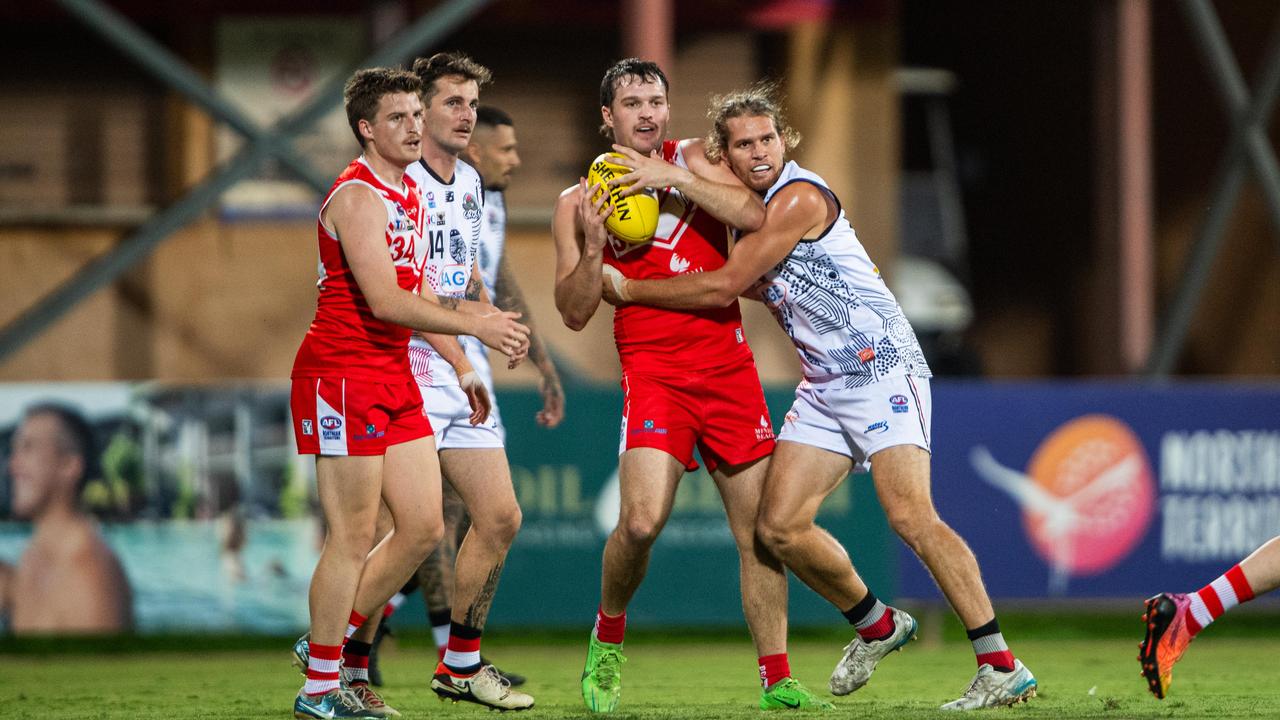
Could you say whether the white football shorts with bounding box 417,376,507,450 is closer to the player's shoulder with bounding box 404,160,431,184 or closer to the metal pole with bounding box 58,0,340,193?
the player's shoulder with bounding box 404,160,431,184

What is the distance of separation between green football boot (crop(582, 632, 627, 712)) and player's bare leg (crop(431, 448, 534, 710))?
320 millimetres

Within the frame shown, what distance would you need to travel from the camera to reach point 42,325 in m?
10.9

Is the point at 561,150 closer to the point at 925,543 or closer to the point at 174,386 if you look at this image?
the point at 174,386

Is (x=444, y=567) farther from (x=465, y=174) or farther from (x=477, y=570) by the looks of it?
(x=465, y=174)

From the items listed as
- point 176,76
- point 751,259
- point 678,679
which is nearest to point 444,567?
point 678,679

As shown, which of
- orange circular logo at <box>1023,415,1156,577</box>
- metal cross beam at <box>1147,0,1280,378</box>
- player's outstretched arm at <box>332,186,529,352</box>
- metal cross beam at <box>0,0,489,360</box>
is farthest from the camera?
metal cross beam at <box>1147,0,1280,378</box>

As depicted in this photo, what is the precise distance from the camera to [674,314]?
6496mm

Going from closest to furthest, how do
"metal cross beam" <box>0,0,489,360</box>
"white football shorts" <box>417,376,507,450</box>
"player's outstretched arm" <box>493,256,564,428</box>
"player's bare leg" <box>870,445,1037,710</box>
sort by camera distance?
"player's bare leg" <box>870,445,1037,710</box>, "white football shorts" <box>417,376,507,450</box>, "player's outstretched arm" <box>493,256,564,428</box>, "metal cross beam" <box>0,0,489,360</box>

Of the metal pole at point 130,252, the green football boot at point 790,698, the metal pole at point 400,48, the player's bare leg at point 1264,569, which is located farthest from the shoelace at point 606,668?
the metal pole at point 130,252

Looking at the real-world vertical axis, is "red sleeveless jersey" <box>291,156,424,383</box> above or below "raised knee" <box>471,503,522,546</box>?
above

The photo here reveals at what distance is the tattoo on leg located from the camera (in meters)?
6.69

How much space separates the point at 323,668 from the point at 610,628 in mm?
1130

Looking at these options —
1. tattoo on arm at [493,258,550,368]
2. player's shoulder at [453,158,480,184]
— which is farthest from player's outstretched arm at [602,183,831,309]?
tattoo on arm at [493,258,550,368]

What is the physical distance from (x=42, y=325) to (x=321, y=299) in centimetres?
555
